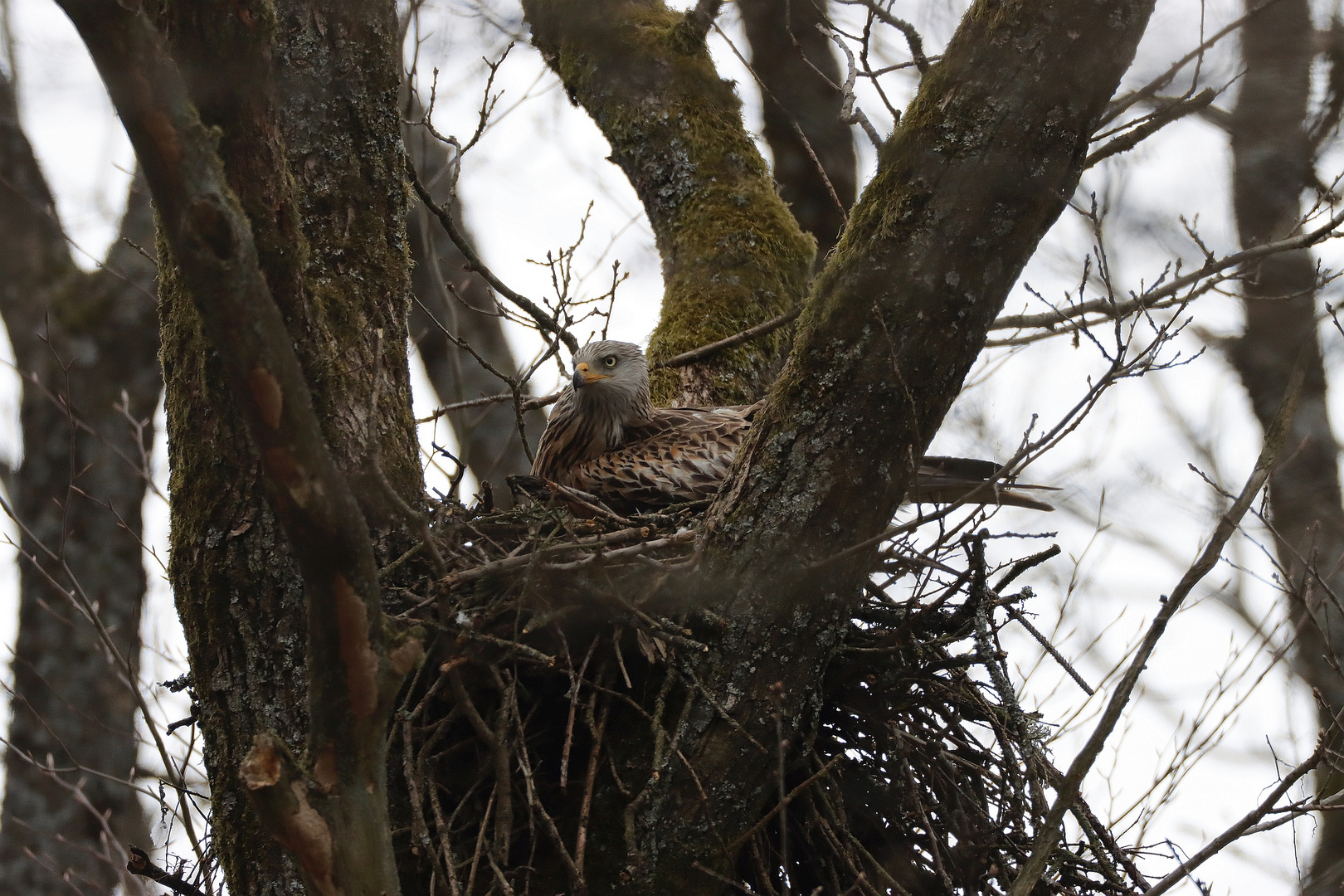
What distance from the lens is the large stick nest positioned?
2.71 meters

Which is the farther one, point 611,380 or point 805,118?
point 805,118

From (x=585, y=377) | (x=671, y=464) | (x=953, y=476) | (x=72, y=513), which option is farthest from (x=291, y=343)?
(x=72, y=513)

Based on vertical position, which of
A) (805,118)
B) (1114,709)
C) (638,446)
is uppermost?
(805,118)

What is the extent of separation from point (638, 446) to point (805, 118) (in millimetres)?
3035

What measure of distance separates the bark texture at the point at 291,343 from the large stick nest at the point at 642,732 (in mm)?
280

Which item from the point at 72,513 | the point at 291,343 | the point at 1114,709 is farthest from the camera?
the point at 72,513

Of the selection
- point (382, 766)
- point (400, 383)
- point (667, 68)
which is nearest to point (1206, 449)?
point (667, 68)

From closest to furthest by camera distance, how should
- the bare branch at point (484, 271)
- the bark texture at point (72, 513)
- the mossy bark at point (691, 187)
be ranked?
the bare branch at point (484, 271) < the mossy bark at point (691, 187) < the bark texture at point (72, 513)

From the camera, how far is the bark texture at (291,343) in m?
2.19

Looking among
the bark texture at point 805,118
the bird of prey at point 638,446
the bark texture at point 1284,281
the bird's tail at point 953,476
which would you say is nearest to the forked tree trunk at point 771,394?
the bird of prey at point 638,446

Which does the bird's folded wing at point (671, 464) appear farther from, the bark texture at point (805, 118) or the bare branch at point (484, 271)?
the bark texture at point (805, 118)

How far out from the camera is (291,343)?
2.06m

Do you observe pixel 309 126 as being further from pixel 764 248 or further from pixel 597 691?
pixel 764 248

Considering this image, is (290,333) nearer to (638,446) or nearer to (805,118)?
(638,446)
